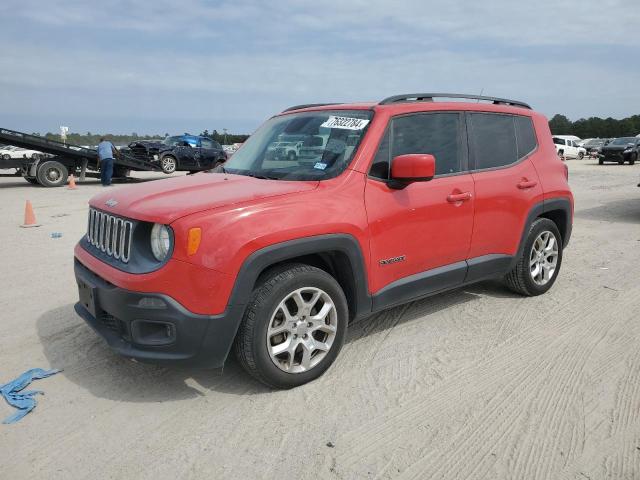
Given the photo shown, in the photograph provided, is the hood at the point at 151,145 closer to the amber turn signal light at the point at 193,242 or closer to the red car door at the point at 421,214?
the red car door at the point at 421,214

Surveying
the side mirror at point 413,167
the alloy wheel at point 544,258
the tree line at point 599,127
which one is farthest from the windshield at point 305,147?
the tree line at point 599,127

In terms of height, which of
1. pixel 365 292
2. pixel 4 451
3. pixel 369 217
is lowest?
pixel 4 451

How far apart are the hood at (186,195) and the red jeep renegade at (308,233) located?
0.6 inches

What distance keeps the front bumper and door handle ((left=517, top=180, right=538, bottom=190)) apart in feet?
9.53

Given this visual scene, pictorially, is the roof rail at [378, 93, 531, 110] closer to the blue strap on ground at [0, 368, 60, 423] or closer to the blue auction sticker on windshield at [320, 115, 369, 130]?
the blue auction sticker on windshield at [320, 115, 369, 130]

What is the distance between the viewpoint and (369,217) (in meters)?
3.44

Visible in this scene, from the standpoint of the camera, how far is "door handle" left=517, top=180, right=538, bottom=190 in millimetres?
4546

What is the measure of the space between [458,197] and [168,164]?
1688 centimetres

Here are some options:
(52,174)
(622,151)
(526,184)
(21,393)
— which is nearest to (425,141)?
(526,184)

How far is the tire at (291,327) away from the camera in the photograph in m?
3.03

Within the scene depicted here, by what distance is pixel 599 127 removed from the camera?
271 feet

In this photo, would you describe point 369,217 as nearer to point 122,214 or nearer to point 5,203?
point 122,214

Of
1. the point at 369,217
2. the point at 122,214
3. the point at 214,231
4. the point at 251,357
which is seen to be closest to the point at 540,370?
the point at 369,217

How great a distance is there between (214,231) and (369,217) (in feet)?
3.64
